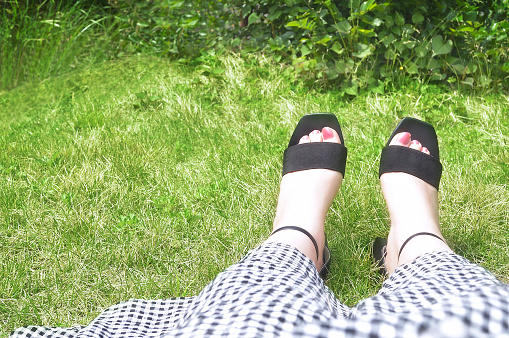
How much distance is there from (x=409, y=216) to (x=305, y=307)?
0.84 m

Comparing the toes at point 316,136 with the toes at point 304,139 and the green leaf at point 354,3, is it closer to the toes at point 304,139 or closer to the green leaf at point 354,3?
the toes at point 304,139

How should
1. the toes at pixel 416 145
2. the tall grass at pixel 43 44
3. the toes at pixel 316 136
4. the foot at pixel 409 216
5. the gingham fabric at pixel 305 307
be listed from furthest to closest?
1. the tall grass at pixel 43 44
2. the toes at pixel 316 136
3. the toes at pixel 416 145
4. the foot at pixel 409 216
5. the gingham fabric at pixel 305 307

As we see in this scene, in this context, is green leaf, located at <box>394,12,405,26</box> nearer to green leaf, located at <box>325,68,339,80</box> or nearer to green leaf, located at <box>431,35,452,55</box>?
green leaf, located at <box>431,35,452,55</box>

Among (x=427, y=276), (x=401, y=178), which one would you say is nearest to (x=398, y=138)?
(x=401, y=178)

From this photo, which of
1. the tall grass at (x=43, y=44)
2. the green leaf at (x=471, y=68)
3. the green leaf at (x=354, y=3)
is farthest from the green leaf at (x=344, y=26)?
the tall grass at (x=43, y=44)

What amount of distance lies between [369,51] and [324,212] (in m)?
1.63

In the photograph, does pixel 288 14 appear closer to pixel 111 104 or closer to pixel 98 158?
pixel 111 104

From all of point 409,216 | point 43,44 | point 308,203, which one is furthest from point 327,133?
point 43,44

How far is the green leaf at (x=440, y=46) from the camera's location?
109 inches

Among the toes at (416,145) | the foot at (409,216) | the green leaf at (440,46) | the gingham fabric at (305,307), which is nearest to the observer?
the gingham fabric at (305,307)

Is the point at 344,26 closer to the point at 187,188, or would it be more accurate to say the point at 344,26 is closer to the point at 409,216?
the point at 187,188

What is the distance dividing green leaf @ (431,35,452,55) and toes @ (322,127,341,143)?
1273 mm

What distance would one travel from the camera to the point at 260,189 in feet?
6.31

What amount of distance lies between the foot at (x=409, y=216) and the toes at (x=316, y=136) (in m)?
0.34
